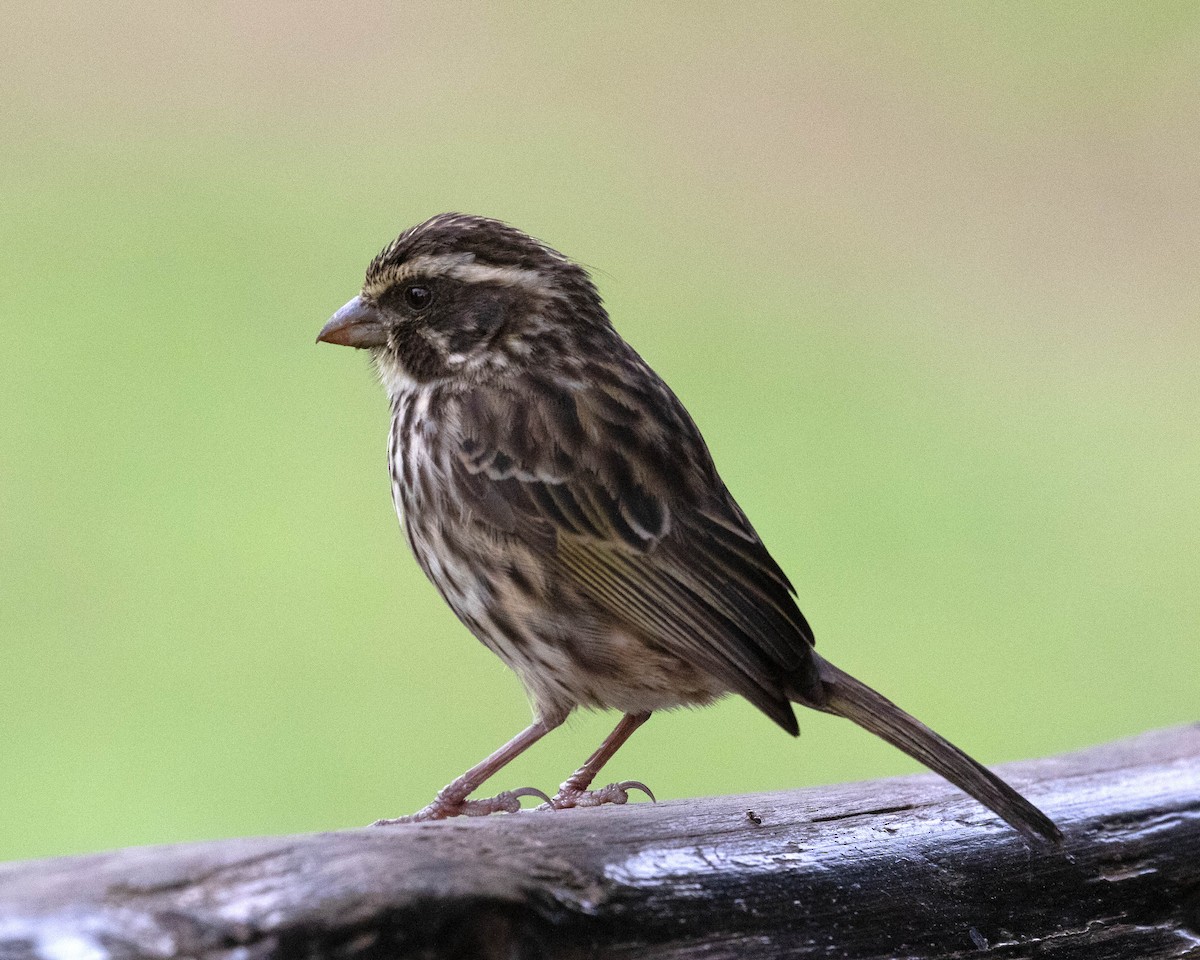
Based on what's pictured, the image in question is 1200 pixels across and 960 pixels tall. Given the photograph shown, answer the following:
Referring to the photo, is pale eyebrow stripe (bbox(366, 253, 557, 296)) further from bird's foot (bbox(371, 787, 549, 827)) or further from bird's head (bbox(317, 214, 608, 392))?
bird's foot (bbox(371, 787, 549, 827))

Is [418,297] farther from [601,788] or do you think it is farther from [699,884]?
[699,884]

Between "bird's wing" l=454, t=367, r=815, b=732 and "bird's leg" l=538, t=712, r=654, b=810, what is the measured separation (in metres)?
0.49

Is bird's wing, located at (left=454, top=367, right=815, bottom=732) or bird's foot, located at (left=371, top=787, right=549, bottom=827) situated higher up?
bird's wing, located at (left=454, top=367, right=815, bottom=732)

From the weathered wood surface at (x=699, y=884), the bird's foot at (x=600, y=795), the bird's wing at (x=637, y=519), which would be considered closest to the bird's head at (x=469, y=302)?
the bird's wing at (x=637, y=519)

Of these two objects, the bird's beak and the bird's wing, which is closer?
the bird's wing

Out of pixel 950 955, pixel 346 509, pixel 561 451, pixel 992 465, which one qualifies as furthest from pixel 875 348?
pixel 950 955

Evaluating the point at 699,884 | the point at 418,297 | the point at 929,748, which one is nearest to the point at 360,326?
the point at 418,297

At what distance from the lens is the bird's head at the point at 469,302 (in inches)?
174

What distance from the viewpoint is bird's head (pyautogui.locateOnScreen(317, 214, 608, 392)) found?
14.5 ft

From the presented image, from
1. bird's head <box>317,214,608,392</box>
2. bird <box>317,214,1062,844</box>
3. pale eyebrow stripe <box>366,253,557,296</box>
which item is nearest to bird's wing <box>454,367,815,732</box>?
bird <box>317,214,1062,844</box>

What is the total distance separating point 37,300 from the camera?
31.2 ft

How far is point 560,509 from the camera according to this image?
408 centimetres

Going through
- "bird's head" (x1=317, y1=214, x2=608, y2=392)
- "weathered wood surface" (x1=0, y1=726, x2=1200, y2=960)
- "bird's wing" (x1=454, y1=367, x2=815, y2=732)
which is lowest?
"weathered wood surface" (x1=0, y1=726, x2=1200, y2=960)

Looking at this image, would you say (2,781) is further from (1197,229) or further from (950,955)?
(1197,229)
